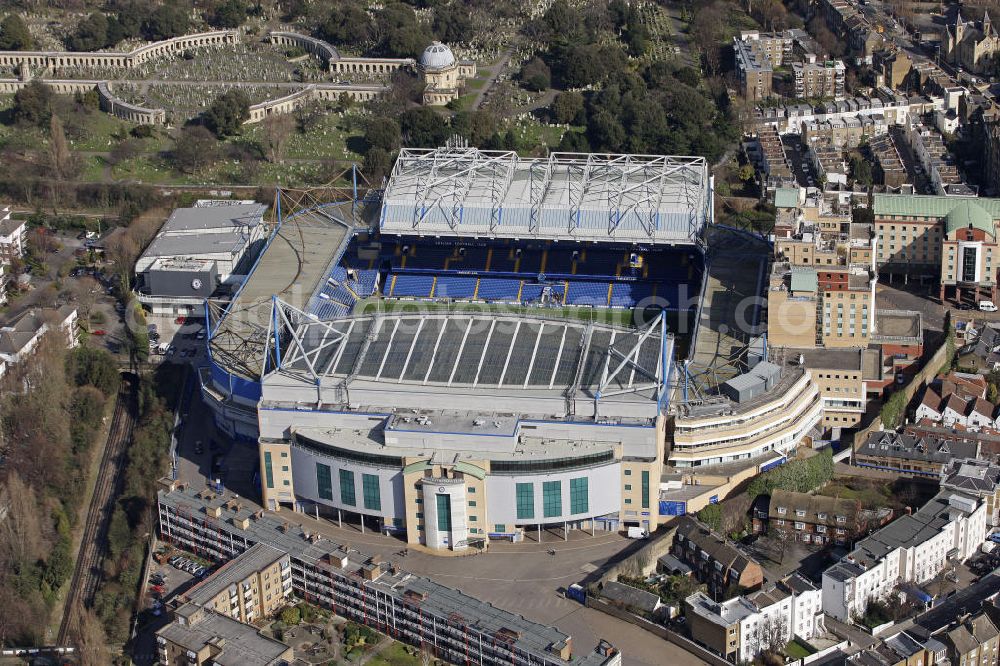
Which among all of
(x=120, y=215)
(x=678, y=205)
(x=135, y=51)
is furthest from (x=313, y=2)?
(x=678, y=205)

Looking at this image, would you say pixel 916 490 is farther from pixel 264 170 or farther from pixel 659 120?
pixel 264 170

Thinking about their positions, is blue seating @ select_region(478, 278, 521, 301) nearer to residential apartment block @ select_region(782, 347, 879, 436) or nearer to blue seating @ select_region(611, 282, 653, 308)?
blue seating @ select_region(611, 282, 653, 308)

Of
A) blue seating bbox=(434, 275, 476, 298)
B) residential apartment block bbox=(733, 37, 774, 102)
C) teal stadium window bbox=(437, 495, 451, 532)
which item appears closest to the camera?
teal stadium window bbox=(437, 495, 451, 532)

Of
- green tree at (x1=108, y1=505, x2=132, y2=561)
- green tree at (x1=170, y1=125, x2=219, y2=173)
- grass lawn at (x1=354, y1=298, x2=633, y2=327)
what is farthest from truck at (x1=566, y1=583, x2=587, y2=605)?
green tree at (x1=170, y1=125, x2=219, y2=173)

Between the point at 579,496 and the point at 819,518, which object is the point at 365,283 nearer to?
the point at 579,496

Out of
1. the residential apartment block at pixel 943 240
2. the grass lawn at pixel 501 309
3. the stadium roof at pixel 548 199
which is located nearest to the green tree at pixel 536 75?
the stadium roof at pixel 548 199

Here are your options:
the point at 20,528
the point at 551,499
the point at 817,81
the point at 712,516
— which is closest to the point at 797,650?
the point at 712,516
